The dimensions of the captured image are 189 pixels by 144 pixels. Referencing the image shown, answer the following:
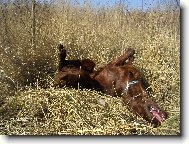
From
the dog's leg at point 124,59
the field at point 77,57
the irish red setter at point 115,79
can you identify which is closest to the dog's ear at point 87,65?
the irish red setter at point 115,79

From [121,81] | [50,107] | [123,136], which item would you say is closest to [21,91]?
[50,107]

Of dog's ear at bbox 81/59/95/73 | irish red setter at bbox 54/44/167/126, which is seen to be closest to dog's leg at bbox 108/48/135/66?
irish red setter at bbox 54/44/167/126

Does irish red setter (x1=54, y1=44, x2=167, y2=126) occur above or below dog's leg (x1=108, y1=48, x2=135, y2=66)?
below

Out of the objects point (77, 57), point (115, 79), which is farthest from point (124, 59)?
point (77, 57)

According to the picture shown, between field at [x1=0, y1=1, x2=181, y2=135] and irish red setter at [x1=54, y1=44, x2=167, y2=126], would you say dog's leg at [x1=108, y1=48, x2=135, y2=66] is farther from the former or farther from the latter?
field at [x1=0, y1=1, x2=181, y2=135]

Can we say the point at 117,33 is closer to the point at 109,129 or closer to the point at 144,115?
the point at 144,115

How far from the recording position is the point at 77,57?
12.1 ft

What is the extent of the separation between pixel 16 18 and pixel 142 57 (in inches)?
40.7

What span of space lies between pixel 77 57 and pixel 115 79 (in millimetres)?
586

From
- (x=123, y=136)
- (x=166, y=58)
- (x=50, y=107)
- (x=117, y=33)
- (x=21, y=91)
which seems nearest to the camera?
(x=123, y=136)

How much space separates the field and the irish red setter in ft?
0.26

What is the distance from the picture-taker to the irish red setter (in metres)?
2.96

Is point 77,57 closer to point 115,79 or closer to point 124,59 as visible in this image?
point 124,59

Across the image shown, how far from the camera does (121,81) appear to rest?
313 cm
